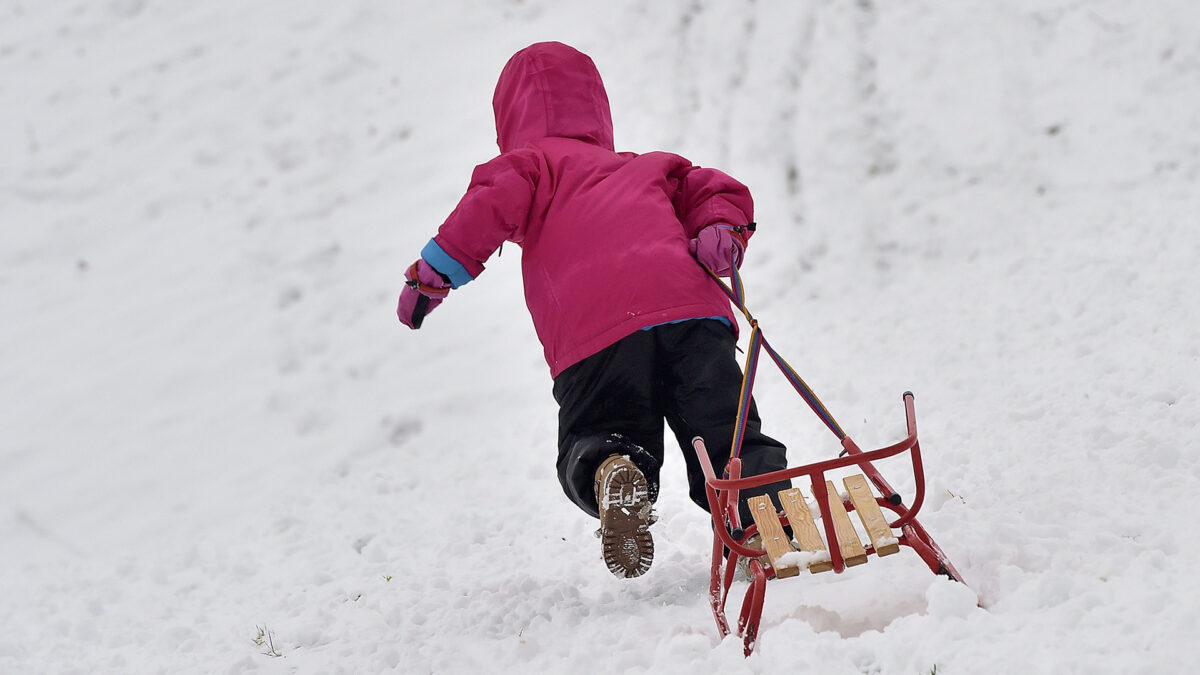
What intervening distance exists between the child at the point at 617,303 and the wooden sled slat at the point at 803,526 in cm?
17

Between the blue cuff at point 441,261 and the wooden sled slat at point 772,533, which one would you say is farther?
the blue cuff at point 441,261

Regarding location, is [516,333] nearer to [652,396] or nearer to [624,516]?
[652,396]

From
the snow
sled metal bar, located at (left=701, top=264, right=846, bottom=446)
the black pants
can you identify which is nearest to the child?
the black pants

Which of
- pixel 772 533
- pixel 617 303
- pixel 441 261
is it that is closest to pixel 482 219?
pixel 441 261

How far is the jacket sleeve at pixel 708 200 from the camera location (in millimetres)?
2586

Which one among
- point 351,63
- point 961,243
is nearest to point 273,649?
point 961,243

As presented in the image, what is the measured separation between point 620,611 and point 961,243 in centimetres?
318

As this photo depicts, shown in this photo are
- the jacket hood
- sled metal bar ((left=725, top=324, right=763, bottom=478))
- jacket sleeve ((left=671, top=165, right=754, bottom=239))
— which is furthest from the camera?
the jacket hood

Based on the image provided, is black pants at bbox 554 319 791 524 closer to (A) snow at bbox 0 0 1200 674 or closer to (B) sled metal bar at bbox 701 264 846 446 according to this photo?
(B) sled metal bar at bbox 701 264 846 446

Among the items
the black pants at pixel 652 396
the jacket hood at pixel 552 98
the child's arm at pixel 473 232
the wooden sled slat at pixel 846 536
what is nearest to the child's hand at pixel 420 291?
the child's arm at pixel 473 232

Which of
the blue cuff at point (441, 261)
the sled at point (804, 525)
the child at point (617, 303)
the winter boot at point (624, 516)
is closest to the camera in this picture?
the sled at point (804, 525)

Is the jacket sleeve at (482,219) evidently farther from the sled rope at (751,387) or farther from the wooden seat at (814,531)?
the wooden seat at (814,531)

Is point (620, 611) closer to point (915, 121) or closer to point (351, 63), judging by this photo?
point (915, 121)

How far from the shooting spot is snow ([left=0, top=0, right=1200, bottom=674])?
215 cm
